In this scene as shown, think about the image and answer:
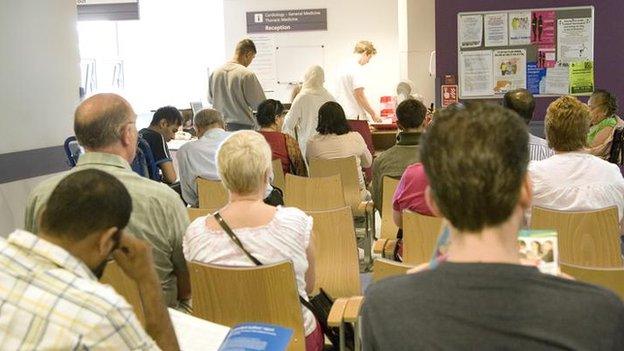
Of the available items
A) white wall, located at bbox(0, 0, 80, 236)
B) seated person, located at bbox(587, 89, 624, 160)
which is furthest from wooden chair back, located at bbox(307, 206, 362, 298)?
seated person, located at bbox(587, 89, 624, 160)

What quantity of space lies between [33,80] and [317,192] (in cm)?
230

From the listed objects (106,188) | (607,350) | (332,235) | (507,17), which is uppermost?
(507,17)

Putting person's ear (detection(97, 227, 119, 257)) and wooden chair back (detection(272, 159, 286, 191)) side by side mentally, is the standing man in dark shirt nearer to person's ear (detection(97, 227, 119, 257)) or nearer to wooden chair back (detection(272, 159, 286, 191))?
person's ear (detection(97, 227, 119, 257))

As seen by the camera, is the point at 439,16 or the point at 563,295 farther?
the point at 439,16

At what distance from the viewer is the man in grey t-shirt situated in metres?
6.43

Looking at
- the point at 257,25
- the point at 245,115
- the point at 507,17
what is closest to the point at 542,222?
the point at 245,115

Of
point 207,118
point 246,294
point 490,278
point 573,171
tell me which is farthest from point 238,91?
point 490,278

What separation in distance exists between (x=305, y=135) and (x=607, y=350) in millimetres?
5945

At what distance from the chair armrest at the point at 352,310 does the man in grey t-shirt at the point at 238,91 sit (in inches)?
155

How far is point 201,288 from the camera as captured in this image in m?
2.37

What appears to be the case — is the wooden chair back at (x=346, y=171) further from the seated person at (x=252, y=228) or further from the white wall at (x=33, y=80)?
the seated person at (x=252, y=228)

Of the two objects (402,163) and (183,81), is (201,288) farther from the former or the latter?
(183,81)

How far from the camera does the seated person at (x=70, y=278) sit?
1368 millimetres

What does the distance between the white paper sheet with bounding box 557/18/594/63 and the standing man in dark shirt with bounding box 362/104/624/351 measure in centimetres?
626
